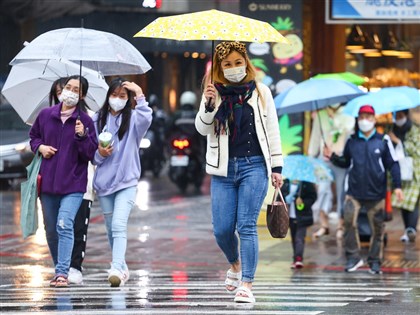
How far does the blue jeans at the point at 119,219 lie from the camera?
1030cm

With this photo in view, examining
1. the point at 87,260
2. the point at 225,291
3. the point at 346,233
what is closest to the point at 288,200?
the point at 346,233

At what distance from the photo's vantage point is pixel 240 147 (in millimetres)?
8898

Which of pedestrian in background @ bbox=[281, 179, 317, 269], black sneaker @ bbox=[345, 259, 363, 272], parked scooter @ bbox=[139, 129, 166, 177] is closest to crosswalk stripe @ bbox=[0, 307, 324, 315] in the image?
black sneaker @ bbox=[345, 259, 363, 272]

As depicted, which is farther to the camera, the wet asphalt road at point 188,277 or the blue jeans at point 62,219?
the blue jeans at point 62,219

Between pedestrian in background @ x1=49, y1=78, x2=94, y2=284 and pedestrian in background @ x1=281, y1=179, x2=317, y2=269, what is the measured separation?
8.93 feet

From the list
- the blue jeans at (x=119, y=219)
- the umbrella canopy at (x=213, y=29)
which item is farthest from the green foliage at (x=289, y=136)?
the umbrella canopy at (x=213, y=29)

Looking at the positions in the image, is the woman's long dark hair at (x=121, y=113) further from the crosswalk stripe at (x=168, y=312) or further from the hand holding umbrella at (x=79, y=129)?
the crosswalk stripe at (x=168, y=312)

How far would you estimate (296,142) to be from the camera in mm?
16750

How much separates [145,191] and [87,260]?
9685mm

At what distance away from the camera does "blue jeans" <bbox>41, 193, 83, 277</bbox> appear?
10188 millimetres

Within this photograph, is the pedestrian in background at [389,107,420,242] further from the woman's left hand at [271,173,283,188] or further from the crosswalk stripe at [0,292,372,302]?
the woman's left hand at [271,173,283,188]

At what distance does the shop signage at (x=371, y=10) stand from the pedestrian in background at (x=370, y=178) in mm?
4143

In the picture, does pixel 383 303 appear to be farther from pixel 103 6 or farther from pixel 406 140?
pixel 103 6

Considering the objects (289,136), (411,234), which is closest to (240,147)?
(411,234)
